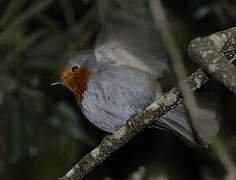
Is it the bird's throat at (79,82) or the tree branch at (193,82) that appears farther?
the bird's throat at (79,82)

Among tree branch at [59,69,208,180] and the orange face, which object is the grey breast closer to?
the orange face

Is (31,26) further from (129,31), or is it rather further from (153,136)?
(129,31)

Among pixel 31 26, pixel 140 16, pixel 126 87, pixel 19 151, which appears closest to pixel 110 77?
pixel 126 87

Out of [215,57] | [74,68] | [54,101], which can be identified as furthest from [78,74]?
[215,57]

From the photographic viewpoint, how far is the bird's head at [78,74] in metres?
4.65

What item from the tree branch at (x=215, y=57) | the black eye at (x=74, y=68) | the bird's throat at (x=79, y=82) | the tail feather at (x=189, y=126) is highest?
the tree branch at (x=215, y=57)

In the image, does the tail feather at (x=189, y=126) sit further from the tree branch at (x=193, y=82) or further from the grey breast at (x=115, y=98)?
the tree branch at (x=193, y=82)

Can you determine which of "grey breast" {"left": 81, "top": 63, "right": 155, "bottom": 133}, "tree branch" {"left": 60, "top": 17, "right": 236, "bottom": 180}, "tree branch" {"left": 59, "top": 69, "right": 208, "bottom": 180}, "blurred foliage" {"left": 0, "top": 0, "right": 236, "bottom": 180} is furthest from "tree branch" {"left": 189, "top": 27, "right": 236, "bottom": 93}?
"blurred foliage" {"left": 0, "top": 0, "right": 236, "bottom": 180}

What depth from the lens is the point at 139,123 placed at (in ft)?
11.2

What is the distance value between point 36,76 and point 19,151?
738 mm

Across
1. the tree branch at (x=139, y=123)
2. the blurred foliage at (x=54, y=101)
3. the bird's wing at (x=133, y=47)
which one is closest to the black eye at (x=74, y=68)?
the bird's wing at (x=133, y=47)

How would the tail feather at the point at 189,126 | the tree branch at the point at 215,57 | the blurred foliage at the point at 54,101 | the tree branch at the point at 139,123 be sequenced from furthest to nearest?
the blurred foliage at the point at 54,101, the tail feather at the point at 189,126, the tree branch at the point at 139,123, the tree branch at the point at 215,57

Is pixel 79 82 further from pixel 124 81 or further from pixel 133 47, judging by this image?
pixel 133 47

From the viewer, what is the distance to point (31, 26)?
6.98 meters
